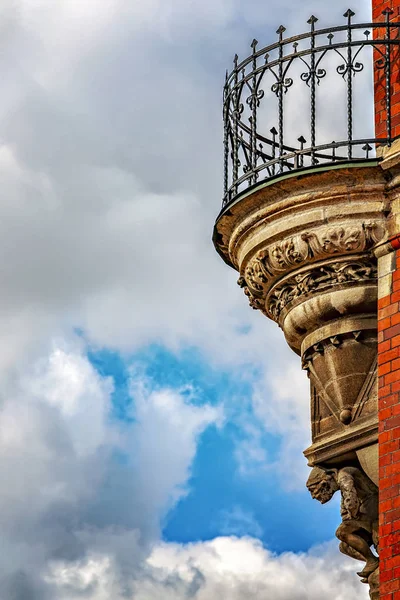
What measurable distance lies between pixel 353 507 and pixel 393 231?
244 cm

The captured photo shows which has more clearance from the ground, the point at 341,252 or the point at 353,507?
the point at 341,252

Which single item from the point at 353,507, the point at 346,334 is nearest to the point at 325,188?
the point at 346,334

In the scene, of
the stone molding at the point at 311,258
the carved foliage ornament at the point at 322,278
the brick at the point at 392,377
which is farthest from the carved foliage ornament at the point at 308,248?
the brick at the point at 392,377

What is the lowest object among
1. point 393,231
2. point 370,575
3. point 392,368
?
point 370,575

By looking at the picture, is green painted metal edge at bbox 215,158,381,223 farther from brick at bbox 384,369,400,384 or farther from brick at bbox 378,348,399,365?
brick at bbox 384,369,400,384

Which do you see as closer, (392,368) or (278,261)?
(392,368)

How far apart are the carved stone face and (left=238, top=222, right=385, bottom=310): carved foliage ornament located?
1.80 m

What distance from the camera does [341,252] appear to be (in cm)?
1505

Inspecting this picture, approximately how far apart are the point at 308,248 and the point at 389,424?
1.86 m

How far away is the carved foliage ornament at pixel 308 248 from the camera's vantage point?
14922mm

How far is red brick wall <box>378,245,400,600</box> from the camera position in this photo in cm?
1376

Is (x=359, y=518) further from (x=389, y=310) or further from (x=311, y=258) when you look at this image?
(x=311, y=258)

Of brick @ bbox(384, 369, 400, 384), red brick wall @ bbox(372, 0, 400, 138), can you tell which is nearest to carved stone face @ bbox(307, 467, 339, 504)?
brick @ bbox(384, 369, 400, 384)

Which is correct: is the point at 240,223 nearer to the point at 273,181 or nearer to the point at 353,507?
the point at 273,181
